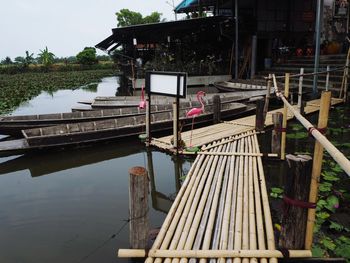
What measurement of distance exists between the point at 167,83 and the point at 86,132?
2.66m

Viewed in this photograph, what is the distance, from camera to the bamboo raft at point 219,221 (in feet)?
9.78

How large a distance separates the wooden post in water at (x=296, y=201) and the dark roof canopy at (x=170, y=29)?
1523 cm

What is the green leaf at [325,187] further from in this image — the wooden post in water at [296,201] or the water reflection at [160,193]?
the water reflection at [160,193]

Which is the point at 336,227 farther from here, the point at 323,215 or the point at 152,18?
the point at 152,18

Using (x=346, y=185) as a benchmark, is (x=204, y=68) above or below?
above

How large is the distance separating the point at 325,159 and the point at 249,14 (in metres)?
14.0

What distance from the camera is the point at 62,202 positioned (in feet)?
16.5

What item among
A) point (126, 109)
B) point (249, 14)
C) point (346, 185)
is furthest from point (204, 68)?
point (346, 185)

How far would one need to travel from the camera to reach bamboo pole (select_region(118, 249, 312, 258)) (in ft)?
9.55

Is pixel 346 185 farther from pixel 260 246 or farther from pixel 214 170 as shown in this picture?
pixel 260 246

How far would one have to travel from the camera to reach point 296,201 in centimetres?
281

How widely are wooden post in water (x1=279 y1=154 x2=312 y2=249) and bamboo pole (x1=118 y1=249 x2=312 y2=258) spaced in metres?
0.10

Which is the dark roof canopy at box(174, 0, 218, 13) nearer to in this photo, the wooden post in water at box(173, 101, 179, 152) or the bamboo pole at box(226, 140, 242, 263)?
the wooden post in water at box(173, 101, 179, 152)

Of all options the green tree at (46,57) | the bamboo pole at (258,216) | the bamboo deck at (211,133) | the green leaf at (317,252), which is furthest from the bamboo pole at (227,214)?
the green tree at (46,57)
